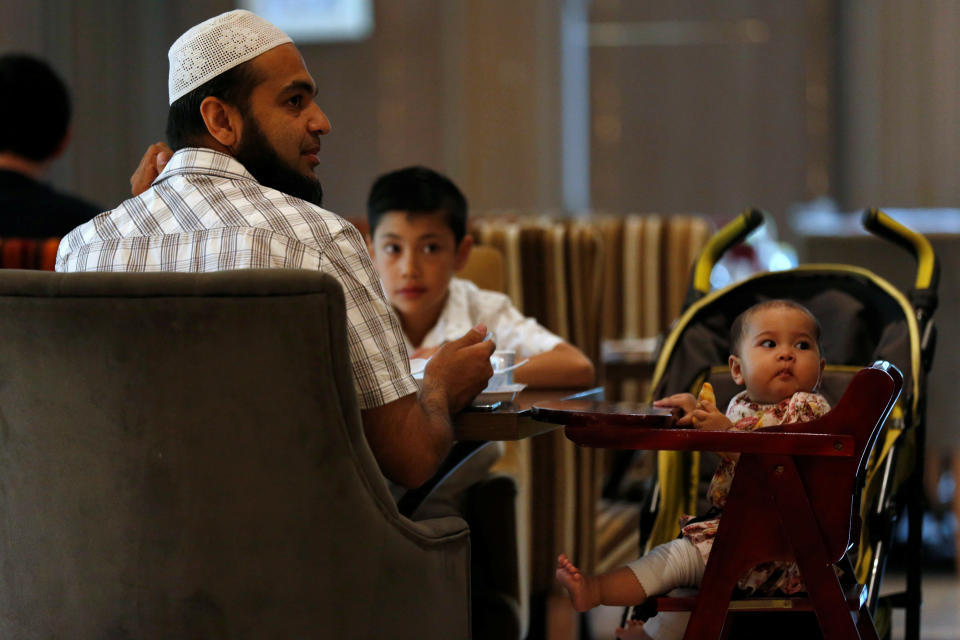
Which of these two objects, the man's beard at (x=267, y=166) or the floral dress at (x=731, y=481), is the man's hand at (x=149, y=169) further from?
the floral dress at (x=731, y=481)

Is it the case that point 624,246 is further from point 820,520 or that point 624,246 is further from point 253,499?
point 253,499

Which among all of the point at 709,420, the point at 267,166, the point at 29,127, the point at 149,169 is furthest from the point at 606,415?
Answer: the point at 29,127

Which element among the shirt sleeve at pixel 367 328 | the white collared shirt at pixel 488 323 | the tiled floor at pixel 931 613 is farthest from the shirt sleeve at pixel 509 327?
the tiled floor at pixel 931 613

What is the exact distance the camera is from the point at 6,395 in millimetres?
1410

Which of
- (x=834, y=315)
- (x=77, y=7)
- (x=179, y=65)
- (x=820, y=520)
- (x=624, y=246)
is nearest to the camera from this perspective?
(x=820, y=520)

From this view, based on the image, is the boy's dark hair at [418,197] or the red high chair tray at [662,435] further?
the boy's dark hair at [418,197]

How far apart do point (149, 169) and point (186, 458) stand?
29.6 inches

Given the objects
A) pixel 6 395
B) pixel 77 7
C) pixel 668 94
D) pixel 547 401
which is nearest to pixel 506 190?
pixel 668 94

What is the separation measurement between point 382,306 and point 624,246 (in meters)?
3.02

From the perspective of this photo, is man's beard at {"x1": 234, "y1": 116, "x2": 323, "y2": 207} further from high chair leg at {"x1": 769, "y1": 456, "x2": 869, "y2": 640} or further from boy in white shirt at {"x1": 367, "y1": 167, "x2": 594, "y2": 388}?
high chair leg at {"x1": 769, "y1": 456, "x2": 869, "y2": 640}

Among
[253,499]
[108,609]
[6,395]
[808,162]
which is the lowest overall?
[108,609]

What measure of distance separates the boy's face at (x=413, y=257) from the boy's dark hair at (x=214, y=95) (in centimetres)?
71

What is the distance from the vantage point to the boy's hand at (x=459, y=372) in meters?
1.66

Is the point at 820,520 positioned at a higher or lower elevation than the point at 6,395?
lower
